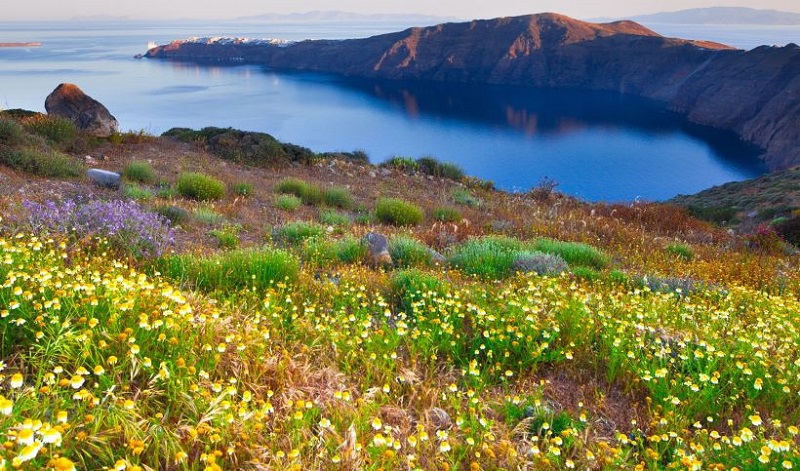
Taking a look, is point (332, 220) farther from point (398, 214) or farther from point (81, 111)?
point (81, 111)

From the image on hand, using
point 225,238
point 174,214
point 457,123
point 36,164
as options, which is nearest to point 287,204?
point 174,214

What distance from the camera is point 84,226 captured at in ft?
20.2

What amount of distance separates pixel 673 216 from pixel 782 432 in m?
14.0

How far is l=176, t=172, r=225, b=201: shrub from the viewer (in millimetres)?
12016

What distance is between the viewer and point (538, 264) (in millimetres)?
7320

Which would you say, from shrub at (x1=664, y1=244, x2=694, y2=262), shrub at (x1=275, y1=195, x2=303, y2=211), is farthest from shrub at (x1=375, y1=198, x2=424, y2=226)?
shrub at (x1=664, y1=244, x2=694, y2=262)

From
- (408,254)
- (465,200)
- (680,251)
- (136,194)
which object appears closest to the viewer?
(408,254)

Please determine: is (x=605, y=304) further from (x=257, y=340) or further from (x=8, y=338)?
(x=8, y=338)

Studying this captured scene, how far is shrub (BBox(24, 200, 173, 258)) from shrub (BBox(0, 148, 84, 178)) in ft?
20.5

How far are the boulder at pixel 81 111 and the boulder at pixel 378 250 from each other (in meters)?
15.9

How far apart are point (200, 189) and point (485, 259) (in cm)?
732

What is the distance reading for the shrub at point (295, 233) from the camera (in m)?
8.66

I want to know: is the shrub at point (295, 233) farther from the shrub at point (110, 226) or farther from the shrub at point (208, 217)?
the shrub at point (110, 226)

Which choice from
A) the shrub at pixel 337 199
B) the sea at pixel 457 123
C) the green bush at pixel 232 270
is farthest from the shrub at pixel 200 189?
the sea at pixel 457 123
